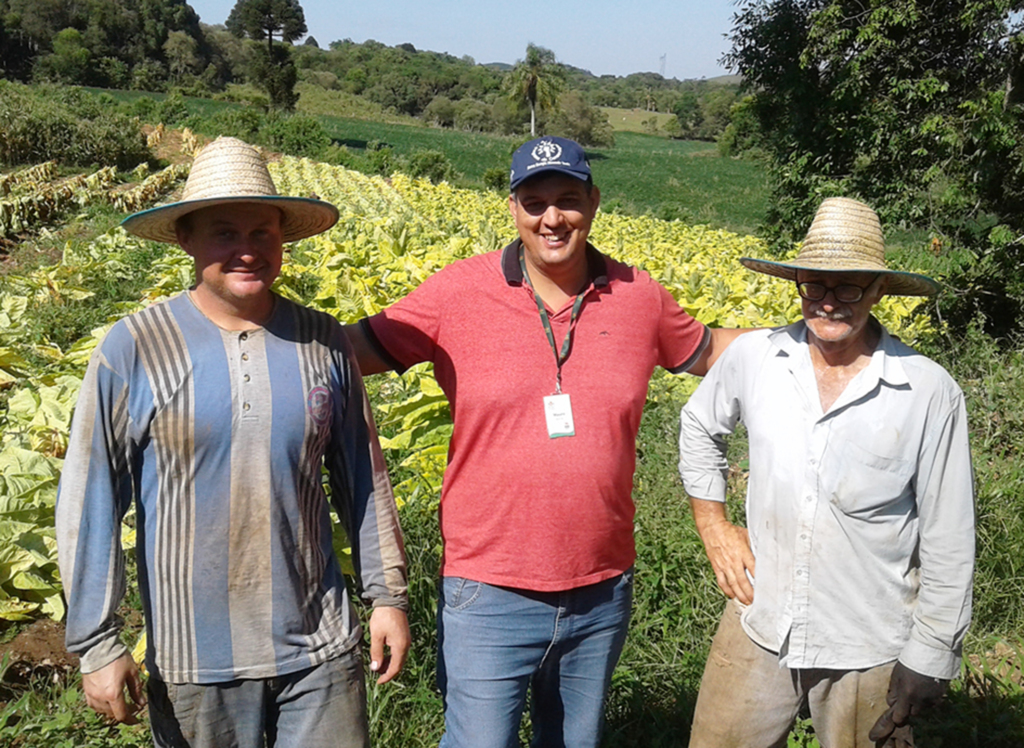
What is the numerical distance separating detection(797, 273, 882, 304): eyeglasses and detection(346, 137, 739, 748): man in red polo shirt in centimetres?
42

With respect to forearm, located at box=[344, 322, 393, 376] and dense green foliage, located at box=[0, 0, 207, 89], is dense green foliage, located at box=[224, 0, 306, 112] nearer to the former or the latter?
dense green foliage, located at box=[0, 0, 207, 89]

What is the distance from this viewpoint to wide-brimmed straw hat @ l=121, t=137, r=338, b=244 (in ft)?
5.59

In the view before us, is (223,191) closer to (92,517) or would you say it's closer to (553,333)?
(92,517)

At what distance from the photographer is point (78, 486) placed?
165cm

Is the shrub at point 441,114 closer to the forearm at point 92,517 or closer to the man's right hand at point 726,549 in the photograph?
the man's right hand at point 726,549

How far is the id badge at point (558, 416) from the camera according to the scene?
205cm

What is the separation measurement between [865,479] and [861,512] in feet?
0.25

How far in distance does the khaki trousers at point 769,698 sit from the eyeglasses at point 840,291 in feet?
2.55

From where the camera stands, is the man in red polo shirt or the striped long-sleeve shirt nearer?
the striped long-sleeve shirt

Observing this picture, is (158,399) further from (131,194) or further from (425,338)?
(131,194)

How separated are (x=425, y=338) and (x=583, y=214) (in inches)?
19.5

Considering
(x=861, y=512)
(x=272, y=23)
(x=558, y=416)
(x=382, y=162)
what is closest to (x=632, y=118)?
(x=272, y=23)

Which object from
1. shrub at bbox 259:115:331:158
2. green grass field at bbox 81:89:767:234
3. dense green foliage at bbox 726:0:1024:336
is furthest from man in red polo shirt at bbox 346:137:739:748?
shrub at bbox 259:115:331:158

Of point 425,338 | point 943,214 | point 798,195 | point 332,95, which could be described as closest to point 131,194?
point 798,195
